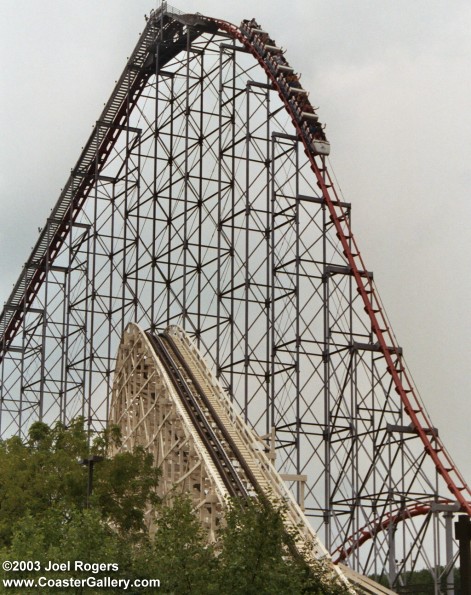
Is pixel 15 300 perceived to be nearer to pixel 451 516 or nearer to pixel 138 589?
pixel 451 516

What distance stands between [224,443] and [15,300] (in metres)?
25.5

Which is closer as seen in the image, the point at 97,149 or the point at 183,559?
the point at 183,559

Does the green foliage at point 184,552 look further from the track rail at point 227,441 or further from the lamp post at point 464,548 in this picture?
the lamp post at point 464,548

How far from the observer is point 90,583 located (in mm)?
20891

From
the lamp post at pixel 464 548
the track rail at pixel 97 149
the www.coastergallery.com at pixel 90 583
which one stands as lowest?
the www.coastergallery.com at pixel 90 583

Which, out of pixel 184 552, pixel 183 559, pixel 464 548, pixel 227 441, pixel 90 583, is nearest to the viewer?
pixel 90 583

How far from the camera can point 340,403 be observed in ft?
114

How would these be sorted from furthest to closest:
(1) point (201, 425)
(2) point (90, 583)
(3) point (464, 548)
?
(1) point (201, 425), (3) point (464, 548), (2) point (90, 583)

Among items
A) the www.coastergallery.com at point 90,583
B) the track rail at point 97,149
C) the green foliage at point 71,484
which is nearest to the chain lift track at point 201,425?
the green foliage at point 71,484

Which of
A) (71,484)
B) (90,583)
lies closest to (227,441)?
(71,484)

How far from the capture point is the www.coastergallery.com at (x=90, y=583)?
2073cm

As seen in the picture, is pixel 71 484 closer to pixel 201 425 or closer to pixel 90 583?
pixel 201 425

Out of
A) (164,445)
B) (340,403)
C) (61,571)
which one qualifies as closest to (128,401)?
(164,445)

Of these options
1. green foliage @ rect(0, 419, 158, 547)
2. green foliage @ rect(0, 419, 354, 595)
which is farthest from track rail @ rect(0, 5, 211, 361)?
green foliage @ rect(0, 419, 354, 595)
